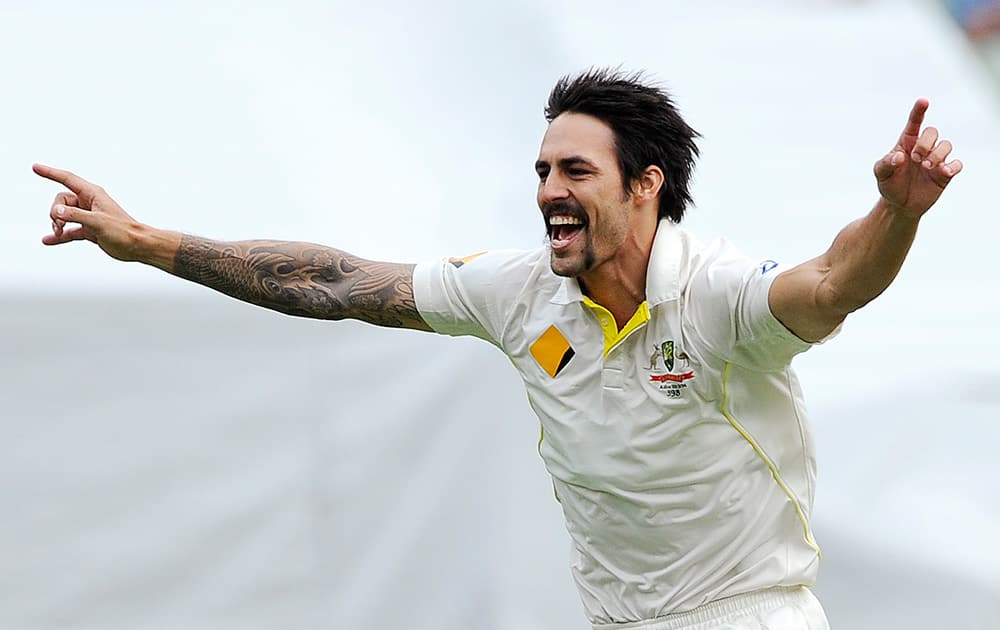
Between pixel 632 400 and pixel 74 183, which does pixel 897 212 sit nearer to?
pixel 632 400

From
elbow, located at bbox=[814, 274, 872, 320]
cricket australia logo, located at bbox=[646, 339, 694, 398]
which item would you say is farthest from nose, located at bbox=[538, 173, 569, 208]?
elbow, located at bbox=[814, 274, 872, 320]

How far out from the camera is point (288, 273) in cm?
359

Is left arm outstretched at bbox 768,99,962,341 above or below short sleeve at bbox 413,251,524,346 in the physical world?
above

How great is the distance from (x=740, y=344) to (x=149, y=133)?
2.63 meters

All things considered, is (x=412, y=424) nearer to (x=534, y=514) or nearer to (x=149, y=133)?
(x=534, y=514)

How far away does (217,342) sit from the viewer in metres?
4.89

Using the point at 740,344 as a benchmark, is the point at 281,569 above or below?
below

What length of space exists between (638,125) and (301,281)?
0.89m

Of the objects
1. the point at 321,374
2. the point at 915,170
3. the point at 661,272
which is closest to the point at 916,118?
the point at 915,170

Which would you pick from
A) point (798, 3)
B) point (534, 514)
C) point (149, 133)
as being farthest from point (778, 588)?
point (798, 3)

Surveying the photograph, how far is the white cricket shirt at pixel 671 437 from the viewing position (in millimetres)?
3164

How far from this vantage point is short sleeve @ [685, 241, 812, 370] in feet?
9.58

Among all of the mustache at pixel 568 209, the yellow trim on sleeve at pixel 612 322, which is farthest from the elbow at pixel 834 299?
the mustache at pixel 568 209

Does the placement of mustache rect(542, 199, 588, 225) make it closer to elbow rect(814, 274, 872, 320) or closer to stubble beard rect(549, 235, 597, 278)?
stubble beard rect(549, 235, 597, 278)
